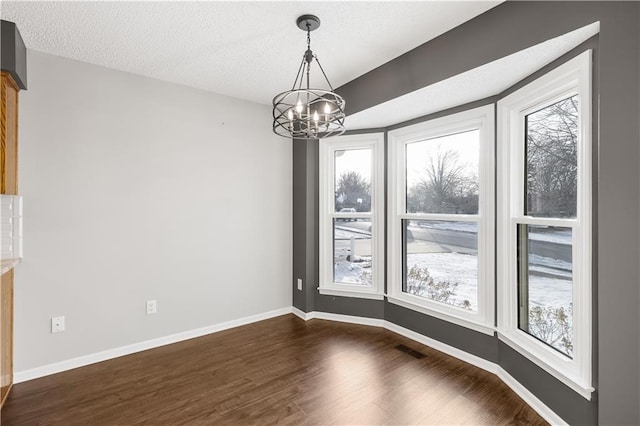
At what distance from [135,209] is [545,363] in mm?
3492

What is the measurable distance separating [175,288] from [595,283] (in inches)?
133

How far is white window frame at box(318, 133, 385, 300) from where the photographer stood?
11.7ft

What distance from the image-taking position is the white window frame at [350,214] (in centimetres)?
358

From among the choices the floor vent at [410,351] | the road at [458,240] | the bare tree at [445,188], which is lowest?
the floor vent at [410,351]

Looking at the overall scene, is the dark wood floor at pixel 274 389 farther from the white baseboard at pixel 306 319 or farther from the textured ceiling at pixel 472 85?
the textured ceiling at pixel 472 85

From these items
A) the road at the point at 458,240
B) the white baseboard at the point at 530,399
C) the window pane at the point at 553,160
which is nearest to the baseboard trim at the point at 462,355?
the white baseboard at the point at 530,399

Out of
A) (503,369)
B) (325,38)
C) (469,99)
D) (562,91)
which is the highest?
(325,38)

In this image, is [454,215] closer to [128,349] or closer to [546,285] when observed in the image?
[546,285]

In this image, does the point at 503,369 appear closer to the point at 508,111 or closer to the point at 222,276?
the point at 508,111

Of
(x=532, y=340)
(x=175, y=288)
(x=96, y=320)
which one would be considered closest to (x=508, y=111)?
(x=532, y=340)

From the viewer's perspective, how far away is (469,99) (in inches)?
106

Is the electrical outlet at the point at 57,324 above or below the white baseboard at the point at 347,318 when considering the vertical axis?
above

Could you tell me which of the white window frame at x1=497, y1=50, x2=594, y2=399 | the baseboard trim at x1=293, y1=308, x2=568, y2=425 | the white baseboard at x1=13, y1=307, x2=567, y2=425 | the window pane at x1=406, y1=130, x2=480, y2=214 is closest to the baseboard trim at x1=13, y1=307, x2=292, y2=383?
the white baseboard at x1=13, y1=307, x2=567, y2=425

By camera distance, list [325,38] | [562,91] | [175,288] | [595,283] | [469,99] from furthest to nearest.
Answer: [175,288] < [469,99] < [325,38] < [562,91] < [595,283]
